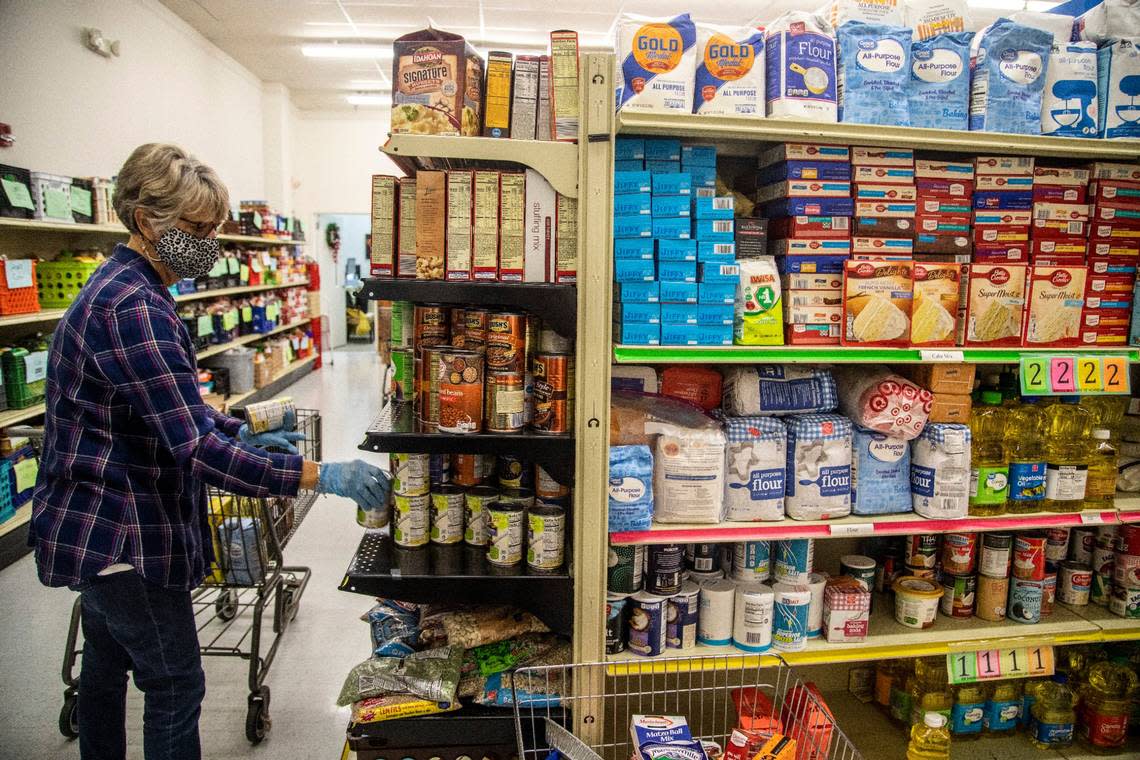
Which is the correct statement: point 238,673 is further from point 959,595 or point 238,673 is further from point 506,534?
point 959,595

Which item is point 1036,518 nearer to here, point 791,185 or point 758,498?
point 758,498

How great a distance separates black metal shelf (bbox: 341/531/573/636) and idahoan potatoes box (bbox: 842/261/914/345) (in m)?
1.12

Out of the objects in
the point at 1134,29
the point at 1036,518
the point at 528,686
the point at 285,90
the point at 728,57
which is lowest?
the point at 528,686

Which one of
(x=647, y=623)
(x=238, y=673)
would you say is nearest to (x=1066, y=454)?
(x=647, y=623)

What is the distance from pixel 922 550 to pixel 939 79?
1.52 m

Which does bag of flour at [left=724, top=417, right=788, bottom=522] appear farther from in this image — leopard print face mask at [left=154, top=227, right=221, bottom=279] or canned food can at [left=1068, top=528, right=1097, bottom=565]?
leopard print face mask at [left=154, top=227, right=221, bottom=279]

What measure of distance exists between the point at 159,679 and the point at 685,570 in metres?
1.51

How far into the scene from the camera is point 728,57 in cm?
197

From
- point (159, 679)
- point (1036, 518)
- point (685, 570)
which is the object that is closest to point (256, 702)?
point (159, 679)

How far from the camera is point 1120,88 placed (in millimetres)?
2162

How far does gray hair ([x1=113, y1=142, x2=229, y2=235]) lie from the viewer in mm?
1763

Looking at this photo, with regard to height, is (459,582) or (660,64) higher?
(660,64)

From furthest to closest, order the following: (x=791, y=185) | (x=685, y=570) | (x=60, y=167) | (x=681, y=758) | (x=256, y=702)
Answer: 1. (x=60, y=167)
2. (x=256, y=702)
3. (x=685, y=570)
4. (x=791, y=185)
5. (x=681, y=758)

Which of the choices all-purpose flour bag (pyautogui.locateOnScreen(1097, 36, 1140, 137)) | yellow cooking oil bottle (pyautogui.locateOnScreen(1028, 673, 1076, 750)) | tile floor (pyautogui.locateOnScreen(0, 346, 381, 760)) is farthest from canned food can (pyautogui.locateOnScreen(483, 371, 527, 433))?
yellow cooking oil bottle (pyautogui.locateOnScreen(1028, 673, 1076, 750))
